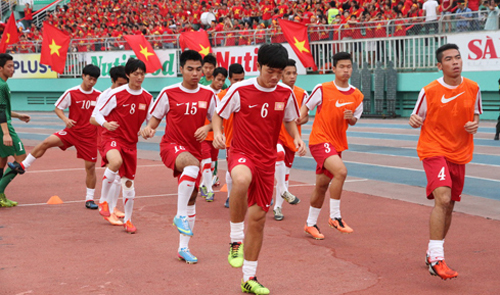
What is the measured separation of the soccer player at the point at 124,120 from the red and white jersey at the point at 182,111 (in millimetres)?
1245

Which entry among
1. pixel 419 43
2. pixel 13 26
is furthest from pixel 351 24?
pixel 13 26

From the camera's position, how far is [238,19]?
29.9 metres

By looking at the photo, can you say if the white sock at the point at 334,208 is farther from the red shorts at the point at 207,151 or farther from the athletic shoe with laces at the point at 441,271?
the red shorts at the point at 207,151

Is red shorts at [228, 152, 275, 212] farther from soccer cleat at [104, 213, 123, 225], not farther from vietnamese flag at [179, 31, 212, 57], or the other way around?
vietnamese flag at [179, 31, 212, 57]

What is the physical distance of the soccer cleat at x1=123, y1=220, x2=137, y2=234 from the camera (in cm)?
791

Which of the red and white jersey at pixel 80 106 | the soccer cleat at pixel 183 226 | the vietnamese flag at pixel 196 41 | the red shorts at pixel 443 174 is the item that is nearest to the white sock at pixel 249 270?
the soccer cleat at pixel 183 226

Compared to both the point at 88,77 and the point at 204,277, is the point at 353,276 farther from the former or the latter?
the point at 88,77

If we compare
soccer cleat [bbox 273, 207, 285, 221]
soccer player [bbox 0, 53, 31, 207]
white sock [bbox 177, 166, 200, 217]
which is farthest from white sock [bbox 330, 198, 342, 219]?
soccer player [bbox 0, 53, 31, 207]

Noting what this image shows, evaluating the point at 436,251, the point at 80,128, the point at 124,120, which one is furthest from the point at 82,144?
the point at 436,251

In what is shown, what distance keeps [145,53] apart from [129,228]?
22.4m

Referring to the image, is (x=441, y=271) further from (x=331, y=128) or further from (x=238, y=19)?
(x=238, y=19)

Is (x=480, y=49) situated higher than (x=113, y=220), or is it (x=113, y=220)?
(x=480, y=49)

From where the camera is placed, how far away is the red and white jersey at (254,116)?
5.74 metres

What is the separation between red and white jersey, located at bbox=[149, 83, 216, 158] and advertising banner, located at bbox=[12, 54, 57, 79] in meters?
28.6
